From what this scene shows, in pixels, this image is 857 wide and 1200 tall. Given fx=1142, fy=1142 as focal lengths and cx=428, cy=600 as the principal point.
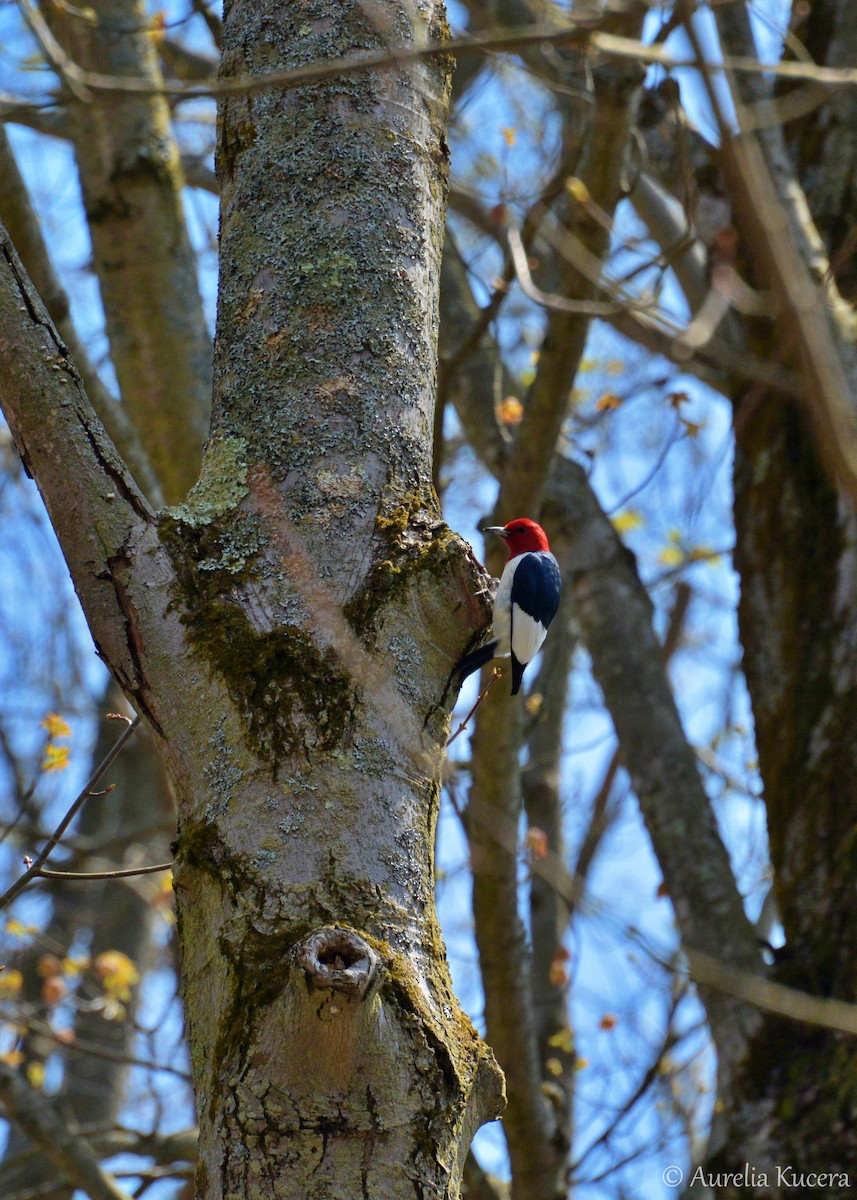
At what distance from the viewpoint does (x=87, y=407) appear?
5.93 ft

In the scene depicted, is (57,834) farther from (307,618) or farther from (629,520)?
(629,520)

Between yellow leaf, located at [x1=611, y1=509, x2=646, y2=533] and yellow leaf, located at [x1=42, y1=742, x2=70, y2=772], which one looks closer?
yellow leaf, located at [x1=42, y1=742, x2=70, y2=772]

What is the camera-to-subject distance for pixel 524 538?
382cm

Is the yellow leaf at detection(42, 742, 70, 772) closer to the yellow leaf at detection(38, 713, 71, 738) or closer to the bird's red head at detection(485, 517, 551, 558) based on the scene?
the yellow leaf at detection(38, 713, 71, 738)

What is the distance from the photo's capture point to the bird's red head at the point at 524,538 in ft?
12.0

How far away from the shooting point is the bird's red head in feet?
12.0

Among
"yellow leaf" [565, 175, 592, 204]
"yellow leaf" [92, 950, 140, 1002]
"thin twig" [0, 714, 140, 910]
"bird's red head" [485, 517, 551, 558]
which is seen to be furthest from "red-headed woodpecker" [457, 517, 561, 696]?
"yellow leaf" [92, 950, 140, 1002]

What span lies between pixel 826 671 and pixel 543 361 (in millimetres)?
1642

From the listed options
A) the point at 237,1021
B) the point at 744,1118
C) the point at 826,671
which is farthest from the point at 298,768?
the point at 826,671

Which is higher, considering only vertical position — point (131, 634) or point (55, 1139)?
point (131, 634)

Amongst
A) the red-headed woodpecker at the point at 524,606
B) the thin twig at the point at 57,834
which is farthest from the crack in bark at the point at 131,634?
the red-headed woodpecker at the point at 524,606

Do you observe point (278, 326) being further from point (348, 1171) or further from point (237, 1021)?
point (348, 1171)

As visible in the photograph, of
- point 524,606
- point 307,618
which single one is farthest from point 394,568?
point 524,606

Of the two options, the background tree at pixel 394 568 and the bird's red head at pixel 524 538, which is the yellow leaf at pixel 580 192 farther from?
the bird's red head at pixel 524 538
